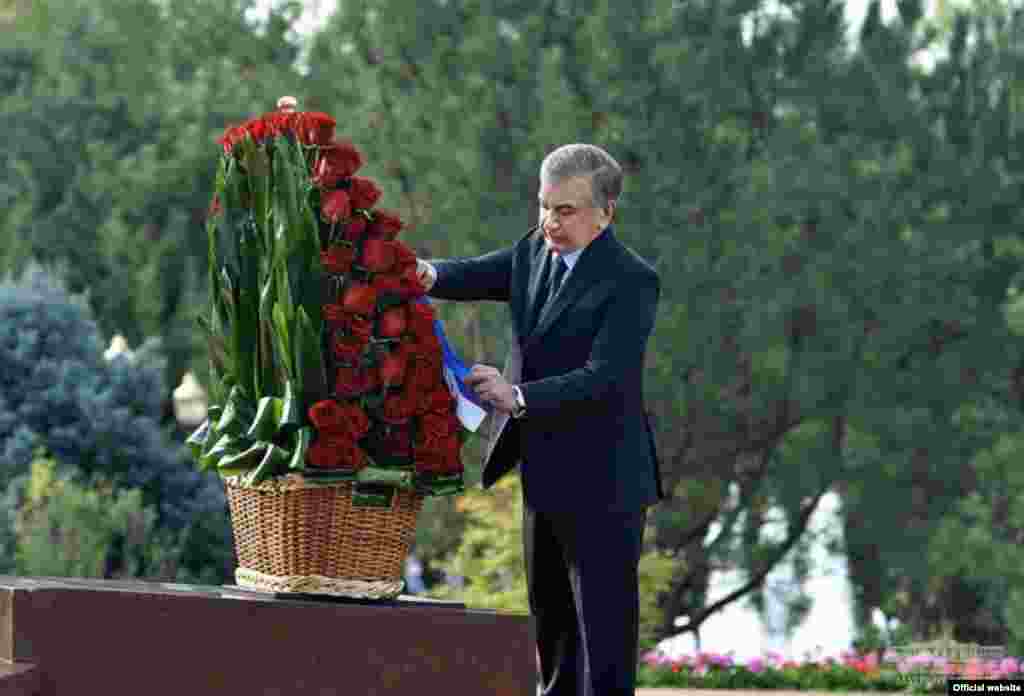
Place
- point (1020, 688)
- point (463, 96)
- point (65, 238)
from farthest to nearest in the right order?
point (65, 238) < point (463, 96) < point (1020, 688)

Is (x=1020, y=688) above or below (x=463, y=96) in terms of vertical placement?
below

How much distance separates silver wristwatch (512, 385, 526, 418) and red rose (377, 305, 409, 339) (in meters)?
0.31

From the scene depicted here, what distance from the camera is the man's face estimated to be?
512 cm

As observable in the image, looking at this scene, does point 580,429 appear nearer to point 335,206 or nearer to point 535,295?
point 535,295

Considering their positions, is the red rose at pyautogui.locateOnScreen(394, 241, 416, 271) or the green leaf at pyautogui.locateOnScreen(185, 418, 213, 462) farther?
the green leaf at pyautogui.locateOnScreen(185, 418, 213, 462)

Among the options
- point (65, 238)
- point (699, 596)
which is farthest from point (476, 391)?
point (65, 238)

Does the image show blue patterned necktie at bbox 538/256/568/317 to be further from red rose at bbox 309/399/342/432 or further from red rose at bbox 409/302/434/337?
red rose at bbox 309/399/342/432

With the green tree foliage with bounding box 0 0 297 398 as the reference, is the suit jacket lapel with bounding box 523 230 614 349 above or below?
below

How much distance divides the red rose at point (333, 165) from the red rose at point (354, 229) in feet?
0.31

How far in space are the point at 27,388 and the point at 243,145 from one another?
9706 millimetres

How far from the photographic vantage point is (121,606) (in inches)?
185

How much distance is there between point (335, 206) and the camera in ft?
16.2

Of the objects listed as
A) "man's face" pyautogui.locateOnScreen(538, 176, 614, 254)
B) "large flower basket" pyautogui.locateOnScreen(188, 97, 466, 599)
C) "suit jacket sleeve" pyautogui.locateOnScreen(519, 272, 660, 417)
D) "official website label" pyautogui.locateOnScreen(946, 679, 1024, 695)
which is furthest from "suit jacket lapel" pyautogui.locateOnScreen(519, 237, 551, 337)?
"official website label" pyautogui.locateOnScreen(946, 679, 1024, 695)

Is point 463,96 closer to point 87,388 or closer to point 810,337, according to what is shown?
point 810,337
